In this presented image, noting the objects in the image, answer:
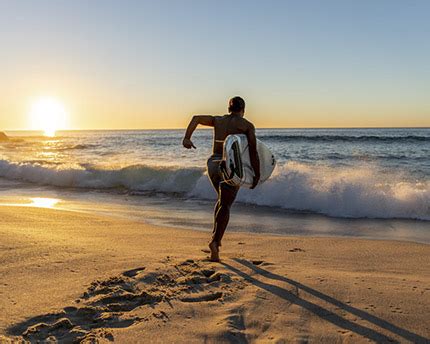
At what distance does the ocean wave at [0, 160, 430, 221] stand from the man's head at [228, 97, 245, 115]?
4965 mm

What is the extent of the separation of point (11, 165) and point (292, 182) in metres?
12.9

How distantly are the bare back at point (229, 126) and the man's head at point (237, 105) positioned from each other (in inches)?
2.2

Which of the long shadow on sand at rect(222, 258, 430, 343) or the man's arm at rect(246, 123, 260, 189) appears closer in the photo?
the long shadow on sand at rect(222, 258, 430, 343)

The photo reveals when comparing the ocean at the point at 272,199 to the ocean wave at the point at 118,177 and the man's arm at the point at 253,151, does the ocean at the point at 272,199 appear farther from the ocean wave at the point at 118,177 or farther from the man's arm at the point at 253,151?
the man's arm at the point at 253,151

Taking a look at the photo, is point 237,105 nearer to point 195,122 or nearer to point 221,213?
point 195,122

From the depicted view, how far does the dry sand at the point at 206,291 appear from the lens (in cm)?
303

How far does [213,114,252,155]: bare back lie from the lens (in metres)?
4.81

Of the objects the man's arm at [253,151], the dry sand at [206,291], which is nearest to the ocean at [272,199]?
the dry sand at [206,291]

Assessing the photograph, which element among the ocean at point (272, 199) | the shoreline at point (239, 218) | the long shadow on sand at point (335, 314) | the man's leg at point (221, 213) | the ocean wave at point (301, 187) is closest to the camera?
the long shadow on sand at point (335, 314)

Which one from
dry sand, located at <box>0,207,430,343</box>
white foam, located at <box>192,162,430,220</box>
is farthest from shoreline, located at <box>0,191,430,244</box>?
dry sand, located at <box>0,207,430,343</box>

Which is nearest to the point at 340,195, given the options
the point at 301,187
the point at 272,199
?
the point at 301,187

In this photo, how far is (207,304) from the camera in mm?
3492

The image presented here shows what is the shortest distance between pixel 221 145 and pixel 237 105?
476 mm

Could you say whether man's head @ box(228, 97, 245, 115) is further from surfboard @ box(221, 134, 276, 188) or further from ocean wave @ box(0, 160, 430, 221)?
ocean wave @ box(0, 160, 430, 221)
